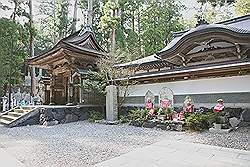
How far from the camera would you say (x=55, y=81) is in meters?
14.8

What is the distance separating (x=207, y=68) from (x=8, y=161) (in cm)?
681

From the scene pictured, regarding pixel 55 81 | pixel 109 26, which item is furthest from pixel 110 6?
pixel 55 81

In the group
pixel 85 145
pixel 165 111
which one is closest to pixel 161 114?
pixel 165 111

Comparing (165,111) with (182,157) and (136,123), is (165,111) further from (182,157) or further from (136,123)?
(182,157)

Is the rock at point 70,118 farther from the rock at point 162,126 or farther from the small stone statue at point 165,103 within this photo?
the rock at point 162,126

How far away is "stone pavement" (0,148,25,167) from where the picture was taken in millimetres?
4269

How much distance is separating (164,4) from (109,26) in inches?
219

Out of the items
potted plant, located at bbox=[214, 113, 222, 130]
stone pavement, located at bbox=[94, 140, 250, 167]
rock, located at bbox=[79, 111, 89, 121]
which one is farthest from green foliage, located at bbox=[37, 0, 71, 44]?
stone pavement, located at bbox=[94, 140, 250, 167]

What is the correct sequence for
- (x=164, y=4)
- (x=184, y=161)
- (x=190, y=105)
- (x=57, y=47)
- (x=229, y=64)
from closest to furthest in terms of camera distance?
(x=184, y=161)
(x=229, y=64)
(x=190, y=105)
(x=57, y=47)
(x=164, y=4)

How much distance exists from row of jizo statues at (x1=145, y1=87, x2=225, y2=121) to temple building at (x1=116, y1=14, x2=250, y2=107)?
187 millimetres

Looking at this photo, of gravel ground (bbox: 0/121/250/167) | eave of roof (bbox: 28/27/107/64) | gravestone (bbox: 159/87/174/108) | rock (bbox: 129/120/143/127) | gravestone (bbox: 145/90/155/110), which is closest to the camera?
gravel ground (bbox: 0/121/250/167)

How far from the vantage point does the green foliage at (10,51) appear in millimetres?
15023

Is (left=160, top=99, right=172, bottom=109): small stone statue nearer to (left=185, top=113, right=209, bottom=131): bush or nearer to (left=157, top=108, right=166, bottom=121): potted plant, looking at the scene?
(left=157, top=108, right=166, bottom=121): potted plant

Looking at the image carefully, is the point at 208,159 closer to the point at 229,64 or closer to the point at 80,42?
the point at 229,64
